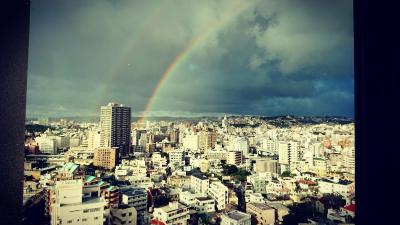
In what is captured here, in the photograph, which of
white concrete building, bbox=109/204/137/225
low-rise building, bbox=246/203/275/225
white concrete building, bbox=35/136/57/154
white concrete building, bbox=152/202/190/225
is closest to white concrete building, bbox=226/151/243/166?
white concrete building, bbox=152/202/190/225

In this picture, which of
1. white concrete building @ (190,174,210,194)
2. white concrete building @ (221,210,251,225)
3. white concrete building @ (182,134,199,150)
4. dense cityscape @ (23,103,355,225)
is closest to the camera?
white concrete building @ (221,210,251,225)

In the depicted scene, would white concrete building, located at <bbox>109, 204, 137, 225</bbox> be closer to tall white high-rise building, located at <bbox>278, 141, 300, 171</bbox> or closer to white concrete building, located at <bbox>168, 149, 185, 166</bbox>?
white concrete building, located at <bbox>168, 149, 185, 166</bbox>

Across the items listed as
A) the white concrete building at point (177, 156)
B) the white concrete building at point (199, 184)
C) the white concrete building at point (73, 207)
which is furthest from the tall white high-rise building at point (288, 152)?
the white concrete building at point (73, 207)

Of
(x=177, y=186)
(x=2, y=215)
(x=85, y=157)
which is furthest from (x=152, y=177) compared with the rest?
(x=2, y=215)

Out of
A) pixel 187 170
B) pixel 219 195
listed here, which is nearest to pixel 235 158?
pixel 187 170

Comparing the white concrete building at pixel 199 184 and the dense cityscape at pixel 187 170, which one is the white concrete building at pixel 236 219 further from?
the white concrete building at pixel 199 184
